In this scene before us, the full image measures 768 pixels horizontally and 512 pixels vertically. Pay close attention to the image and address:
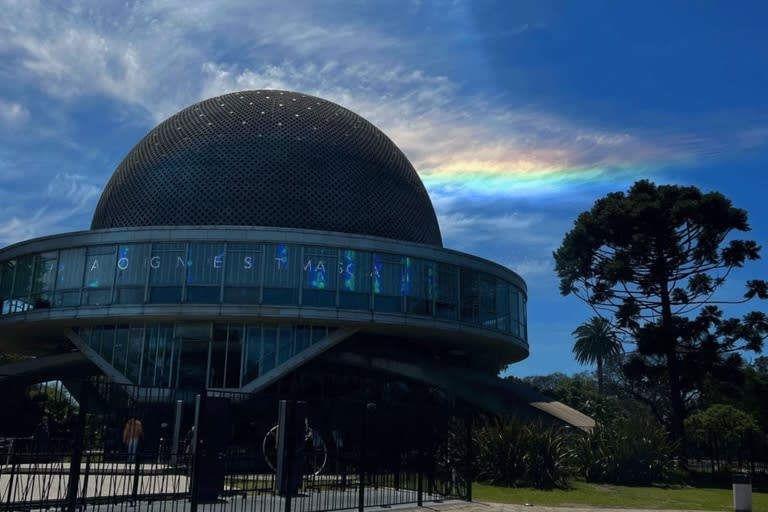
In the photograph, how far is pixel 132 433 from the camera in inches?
466

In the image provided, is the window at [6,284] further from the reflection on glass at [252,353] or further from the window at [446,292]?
the window at [446,292]

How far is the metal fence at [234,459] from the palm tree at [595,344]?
212 feet

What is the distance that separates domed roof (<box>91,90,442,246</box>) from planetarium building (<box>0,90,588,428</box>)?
0.09 metres

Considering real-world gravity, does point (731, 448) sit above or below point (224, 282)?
below

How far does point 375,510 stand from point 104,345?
19346mm

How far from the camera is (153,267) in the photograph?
90.0ft

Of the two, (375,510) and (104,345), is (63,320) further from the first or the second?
(375,510)

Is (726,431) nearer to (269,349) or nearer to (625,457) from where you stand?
(625,457)

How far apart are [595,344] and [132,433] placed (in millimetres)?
73361

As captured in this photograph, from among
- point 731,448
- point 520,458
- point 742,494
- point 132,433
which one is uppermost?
point 132,433

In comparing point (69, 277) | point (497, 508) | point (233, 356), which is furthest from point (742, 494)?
point (69, 277)

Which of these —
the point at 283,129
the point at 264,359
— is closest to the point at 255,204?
the point at 283,129

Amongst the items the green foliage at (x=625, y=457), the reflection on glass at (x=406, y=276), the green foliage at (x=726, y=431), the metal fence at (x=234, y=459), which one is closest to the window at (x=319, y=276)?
the reflection on glass at (x=406, y=276)

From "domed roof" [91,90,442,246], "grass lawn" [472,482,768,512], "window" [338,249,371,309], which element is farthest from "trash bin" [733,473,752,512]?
"domed roof" [91,90,442,246]
